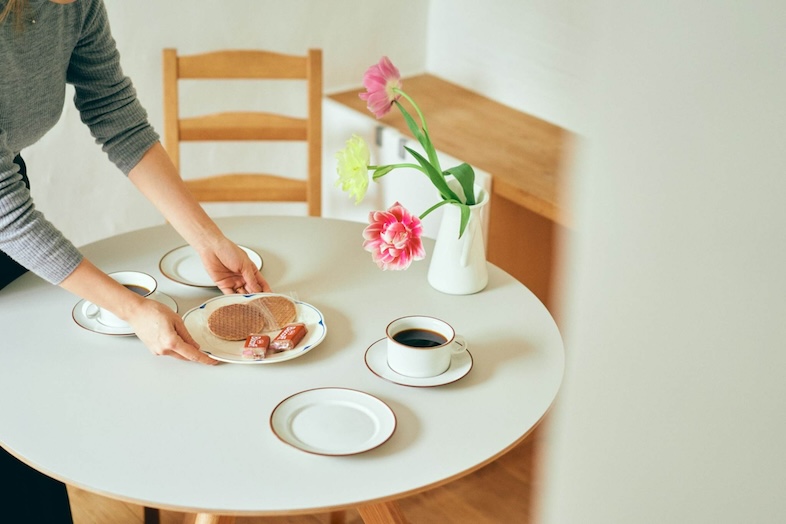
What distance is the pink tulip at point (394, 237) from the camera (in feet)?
4.20

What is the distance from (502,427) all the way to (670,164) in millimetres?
944

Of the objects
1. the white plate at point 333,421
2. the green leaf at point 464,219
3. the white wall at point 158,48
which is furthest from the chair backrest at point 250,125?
the white plate at point 333,421

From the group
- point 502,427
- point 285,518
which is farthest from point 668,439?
point 285,518

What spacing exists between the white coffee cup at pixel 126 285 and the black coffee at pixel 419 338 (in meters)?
0.43

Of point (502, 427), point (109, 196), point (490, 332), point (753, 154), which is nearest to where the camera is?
point (753, 154)

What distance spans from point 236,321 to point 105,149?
0.45 metres

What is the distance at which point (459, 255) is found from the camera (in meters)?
1.41

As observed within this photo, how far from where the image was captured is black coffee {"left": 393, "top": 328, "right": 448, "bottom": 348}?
1203 millimetres

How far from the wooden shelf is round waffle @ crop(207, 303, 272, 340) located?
0.87 metres

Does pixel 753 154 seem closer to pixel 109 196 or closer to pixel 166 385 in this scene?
pixel 166 385

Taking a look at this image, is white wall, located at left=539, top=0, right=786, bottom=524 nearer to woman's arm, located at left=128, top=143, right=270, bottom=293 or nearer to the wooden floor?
woman's arm, located at left=128, top=143, right=270, bottom=293

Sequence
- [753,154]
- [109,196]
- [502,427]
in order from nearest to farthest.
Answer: [753,154], [502,427], [109,196]

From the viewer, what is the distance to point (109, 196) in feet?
7.93

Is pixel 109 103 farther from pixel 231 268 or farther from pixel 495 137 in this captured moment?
pixel 495 137
